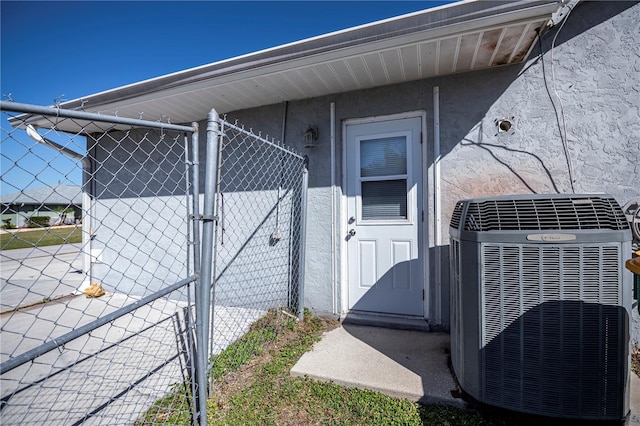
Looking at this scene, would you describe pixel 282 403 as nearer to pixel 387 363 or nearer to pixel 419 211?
pixel 387 363

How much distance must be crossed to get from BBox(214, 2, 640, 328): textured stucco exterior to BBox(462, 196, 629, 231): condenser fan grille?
118 centimetres

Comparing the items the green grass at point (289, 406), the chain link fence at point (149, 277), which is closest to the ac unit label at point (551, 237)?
the green grass at point (289, 406)

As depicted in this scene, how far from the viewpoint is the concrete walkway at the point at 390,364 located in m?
2.13

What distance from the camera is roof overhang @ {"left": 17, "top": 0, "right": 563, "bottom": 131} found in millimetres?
2205

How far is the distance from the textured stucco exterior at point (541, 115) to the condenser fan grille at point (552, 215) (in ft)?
3.88

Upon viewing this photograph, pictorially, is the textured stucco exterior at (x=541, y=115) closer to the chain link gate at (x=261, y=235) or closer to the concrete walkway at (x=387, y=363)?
the concrete walkway at (x=387, y=363)

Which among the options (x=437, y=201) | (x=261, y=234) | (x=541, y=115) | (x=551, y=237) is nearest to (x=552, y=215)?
(x=551, y=237)

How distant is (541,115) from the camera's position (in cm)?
279

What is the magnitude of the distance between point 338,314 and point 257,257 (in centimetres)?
124

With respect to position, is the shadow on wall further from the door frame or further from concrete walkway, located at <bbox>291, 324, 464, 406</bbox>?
concrete walkway, located at <bbox>291, 324, 464, 406</bbox>

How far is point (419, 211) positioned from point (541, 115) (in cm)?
140

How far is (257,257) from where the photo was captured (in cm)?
385

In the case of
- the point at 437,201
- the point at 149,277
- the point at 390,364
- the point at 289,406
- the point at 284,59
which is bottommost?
the point at 289,406

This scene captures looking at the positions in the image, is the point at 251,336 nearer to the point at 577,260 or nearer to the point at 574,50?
the point at 577,260
